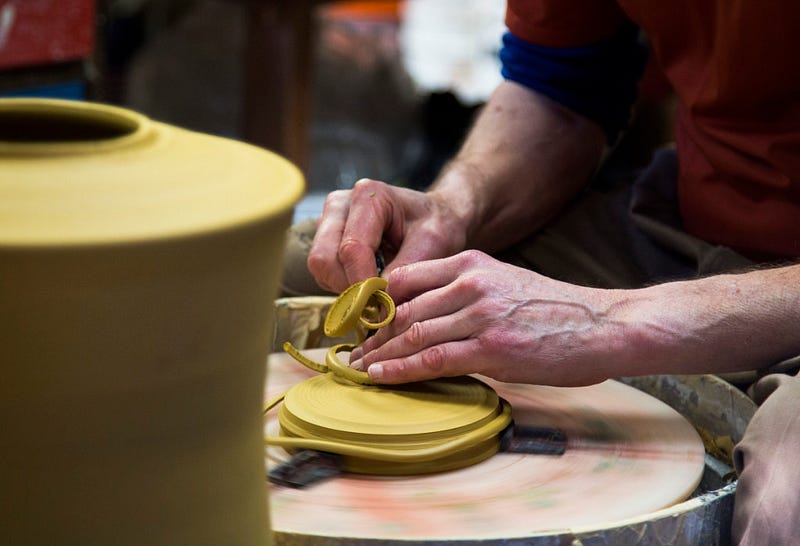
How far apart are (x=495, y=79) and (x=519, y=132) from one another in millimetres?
2628

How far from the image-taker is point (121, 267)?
512 millimetres

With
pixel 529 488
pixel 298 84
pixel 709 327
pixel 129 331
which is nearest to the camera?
pixel 129 331

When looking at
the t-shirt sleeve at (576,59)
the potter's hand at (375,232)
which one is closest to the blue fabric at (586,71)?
the t-shirt sleeve at (576,59)

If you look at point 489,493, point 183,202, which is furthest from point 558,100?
point 183,202

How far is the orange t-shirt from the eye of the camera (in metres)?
1.21

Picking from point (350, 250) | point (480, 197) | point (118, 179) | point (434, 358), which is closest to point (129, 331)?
point (118, 179)

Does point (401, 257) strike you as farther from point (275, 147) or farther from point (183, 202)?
point (275, 147)

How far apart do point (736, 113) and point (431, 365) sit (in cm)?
57

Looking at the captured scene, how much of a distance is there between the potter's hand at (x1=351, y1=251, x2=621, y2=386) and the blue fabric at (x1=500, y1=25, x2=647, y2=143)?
1.94ft

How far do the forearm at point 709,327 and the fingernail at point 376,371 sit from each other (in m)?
0.22

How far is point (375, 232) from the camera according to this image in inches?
45.0

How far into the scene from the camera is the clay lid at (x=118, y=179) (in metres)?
0.51

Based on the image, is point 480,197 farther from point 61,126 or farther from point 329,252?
point 61,126

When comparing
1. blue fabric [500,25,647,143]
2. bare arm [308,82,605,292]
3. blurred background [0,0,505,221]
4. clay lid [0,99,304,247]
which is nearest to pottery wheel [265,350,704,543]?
bare arm [308,82,605,292]
